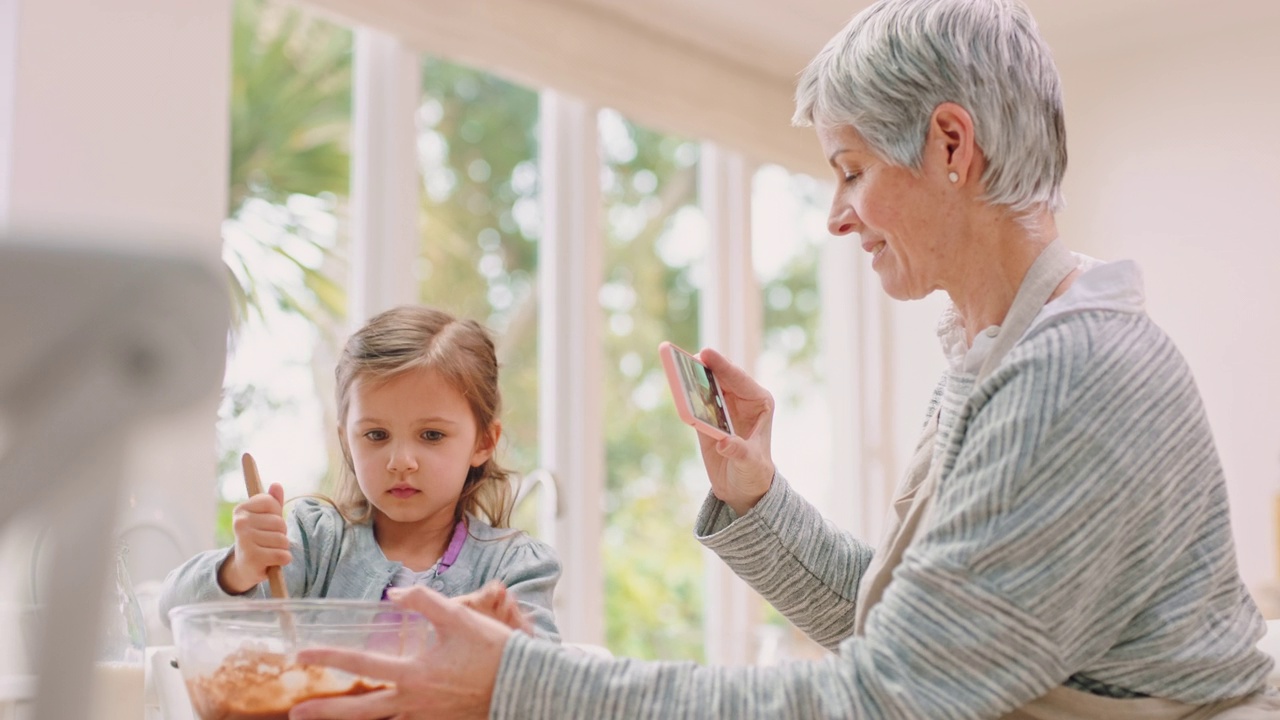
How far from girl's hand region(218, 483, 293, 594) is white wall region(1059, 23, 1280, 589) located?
396cm

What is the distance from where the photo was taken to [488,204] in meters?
4.01

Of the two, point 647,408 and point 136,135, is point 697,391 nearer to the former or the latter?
point 136,135

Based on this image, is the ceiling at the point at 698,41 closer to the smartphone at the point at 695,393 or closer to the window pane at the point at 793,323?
the window pane at the point at 793,323

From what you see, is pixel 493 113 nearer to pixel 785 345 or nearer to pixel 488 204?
pixel 488 204

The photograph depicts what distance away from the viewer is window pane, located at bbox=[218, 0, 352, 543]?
10.7 ft

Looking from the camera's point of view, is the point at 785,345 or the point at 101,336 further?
the point at 785,345

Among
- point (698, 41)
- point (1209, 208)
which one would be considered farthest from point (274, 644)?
point (1209, 208)

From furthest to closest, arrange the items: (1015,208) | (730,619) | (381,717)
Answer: (730,619) < (1015,208) < (381,717)

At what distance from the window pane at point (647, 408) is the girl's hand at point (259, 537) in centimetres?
281

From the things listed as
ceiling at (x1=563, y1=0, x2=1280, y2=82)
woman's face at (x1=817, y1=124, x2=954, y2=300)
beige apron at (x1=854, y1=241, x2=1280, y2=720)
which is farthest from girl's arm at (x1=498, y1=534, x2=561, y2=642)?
ceiling at (x1=563, y1=0, x2=1280, y2=82)

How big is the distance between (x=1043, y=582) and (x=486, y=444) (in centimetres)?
87

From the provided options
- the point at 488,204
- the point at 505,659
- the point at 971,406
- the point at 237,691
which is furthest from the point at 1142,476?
the point at 488,204

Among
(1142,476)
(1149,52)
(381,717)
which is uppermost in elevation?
(1149,52)

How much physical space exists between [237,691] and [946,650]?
60 cm
